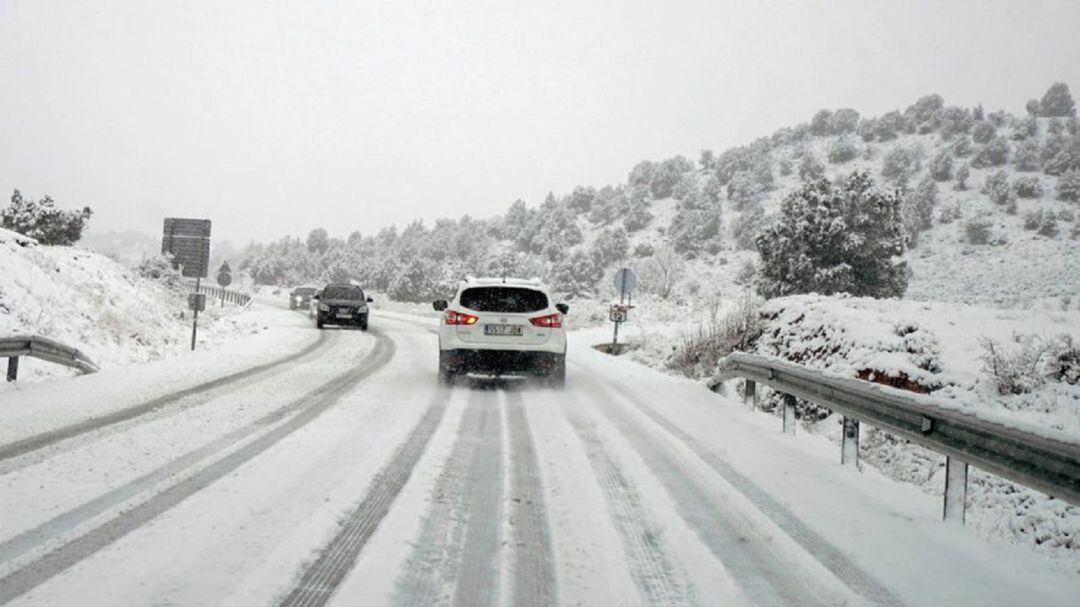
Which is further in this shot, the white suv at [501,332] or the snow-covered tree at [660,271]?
the snow-covered tree at [660,271]

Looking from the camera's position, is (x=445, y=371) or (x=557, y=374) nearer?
(x=445, y=371)

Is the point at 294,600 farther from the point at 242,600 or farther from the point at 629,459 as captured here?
the point at 629,459

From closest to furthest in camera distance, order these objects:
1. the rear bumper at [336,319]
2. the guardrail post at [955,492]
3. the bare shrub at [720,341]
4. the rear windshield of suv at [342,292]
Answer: the guardrail post at [955,492] → the bare shrub at [720,341] → the rear bumper at [336,319] → the rear windshield of suv at [342,292]

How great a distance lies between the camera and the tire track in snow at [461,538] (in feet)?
8.97

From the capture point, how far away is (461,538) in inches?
134

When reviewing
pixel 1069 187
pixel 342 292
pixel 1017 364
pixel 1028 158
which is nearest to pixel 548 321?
pixel 1017 364

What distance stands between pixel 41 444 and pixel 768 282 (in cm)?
3197

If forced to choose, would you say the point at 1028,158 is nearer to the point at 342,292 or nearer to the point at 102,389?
the point at 342,292

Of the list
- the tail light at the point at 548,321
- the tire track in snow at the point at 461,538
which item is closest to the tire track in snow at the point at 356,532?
the tire track in snow at the point at 461,538

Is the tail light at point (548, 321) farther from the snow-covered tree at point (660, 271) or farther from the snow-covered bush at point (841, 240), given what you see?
the snow-covered tree at point (660, 271)

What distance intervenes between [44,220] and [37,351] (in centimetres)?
3003

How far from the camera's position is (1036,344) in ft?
26.2

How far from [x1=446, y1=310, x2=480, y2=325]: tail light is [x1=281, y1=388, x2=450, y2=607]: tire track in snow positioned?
358 centimetres

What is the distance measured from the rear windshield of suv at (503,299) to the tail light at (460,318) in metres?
0.15
